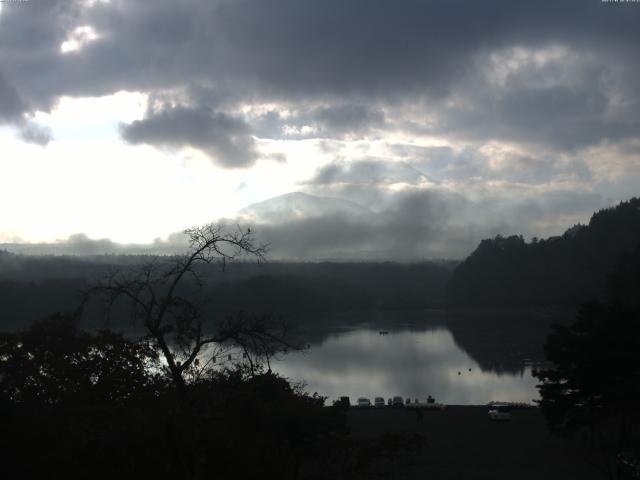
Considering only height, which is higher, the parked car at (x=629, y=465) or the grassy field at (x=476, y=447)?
the parked car at (x=629, y=465)

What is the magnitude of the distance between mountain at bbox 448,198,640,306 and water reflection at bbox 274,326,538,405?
36.1 meters

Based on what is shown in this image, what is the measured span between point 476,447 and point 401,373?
1634 cm

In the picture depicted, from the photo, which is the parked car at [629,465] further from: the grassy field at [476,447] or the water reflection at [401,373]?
the water reflection at [401,373]

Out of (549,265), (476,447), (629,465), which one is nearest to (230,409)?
(629,465)

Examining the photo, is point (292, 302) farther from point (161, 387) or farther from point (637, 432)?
point (161, 387)

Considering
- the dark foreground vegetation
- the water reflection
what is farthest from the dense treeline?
the dark foreground vegetation

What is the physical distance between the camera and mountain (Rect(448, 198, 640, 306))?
72312mm

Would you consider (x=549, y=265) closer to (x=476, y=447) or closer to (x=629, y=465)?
(x=476, y=447)

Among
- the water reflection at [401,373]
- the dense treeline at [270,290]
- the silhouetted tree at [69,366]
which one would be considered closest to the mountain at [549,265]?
the dense treeline at [270,290]

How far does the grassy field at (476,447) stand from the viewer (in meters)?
11.6

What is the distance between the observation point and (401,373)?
99.3ft

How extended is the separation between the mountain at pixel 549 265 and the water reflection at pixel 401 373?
36069 mm

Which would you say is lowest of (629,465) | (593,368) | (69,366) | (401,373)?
(401,373)

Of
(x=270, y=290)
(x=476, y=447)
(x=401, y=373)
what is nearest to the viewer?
(x=476, y=447)
